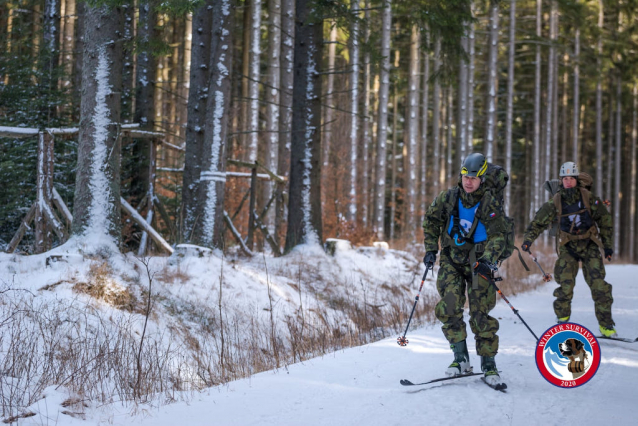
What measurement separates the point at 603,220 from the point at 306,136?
253 inches

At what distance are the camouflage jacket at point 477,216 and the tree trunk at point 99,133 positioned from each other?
4.67 meters

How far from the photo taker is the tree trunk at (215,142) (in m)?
10.8

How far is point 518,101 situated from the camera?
45.3m

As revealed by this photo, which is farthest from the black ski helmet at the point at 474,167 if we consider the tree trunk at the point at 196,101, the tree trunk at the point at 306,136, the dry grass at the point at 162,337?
the tree trunk at the point at 306,136

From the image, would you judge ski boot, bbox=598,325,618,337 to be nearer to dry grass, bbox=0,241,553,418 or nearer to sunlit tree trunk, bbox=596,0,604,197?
dry grass, bbox=0,241,553,418

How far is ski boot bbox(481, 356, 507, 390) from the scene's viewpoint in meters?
5.45

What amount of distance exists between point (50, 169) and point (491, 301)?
669cm

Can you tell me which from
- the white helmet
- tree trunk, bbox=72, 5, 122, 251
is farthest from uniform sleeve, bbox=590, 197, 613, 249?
tree trunk, bbox=72, 5, 122, 251

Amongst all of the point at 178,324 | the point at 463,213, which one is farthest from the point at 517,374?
the point at 178,324

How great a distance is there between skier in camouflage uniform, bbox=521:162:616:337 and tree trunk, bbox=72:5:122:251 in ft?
18.7

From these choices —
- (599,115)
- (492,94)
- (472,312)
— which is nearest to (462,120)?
A: (492,94)

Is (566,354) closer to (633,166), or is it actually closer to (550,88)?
(550,88)

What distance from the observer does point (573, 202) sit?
27.7ft

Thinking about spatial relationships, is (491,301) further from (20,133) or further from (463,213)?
(20,133)
